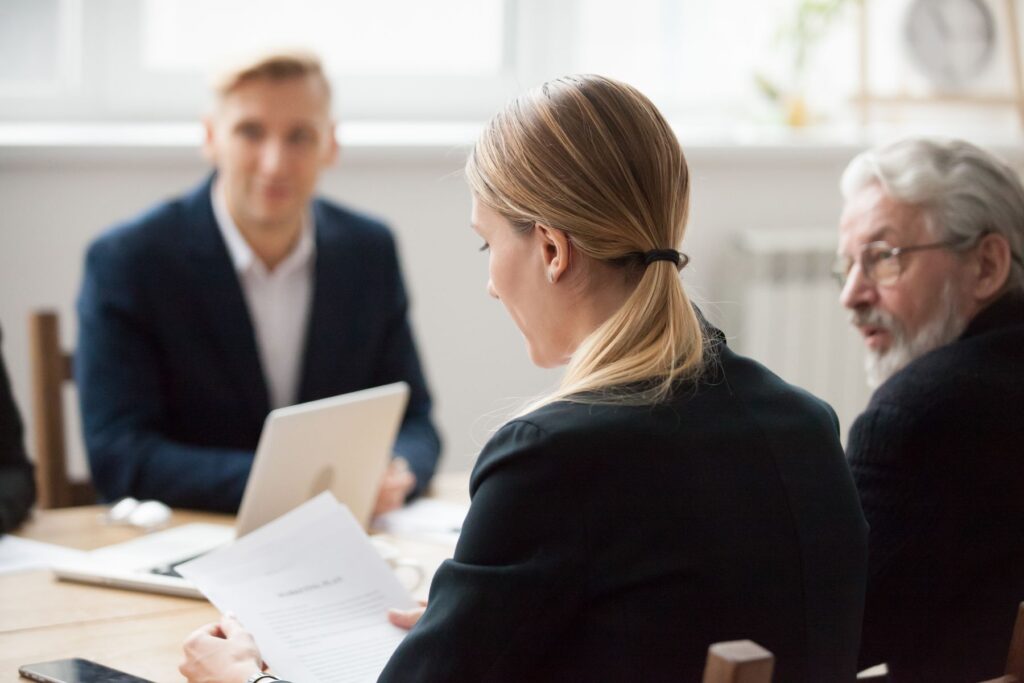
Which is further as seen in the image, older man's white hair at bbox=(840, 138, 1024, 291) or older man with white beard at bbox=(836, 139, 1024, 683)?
older man's white hair at bbox=(840, 138, 1024, 291)

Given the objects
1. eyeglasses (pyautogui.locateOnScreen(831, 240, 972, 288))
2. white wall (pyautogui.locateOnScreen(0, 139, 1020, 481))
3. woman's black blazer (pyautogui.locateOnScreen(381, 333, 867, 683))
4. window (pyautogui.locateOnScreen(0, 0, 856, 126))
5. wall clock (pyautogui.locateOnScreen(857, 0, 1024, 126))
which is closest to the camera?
woman's black blazer (pyautogui.locateOnScreen(381, 333, 867, 683))

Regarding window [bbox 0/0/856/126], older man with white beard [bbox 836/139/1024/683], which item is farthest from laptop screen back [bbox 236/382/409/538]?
window [bbox 0/0/856/126]

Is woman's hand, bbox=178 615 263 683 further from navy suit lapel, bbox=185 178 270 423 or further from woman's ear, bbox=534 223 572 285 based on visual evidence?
navy suit lapel, bbox=185 178 270 423

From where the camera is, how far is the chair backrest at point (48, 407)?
2.33 m

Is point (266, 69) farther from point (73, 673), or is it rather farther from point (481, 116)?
point (73, 673)

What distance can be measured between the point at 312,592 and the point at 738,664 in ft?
2.51

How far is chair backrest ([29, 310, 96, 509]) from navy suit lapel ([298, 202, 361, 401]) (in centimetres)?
46

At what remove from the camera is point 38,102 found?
3.26 m

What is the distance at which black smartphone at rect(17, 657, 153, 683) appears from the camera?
140 cm

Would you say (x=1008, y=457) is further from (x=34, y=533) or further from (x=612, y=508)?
(x=34, y=533)

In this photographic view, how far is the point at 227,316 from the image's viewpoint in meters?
2.44

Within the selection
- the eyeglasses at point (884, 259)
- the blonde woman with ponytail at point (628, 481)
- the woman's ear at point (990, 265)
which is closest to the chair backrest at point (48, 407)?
the blonde woman with ponytail at point (628, 481)

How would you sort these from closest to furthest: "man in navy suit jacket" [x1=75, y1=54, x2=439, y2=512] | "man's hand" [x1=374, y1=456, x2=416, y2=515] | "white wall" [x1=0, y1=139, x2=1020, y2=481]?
"man's hand" [x1=374, y1=456, x2=416, y2=515]
"man in navy suit jacket" [x1=75, y1=54, x2=439, y2=512]
"white wall" [x1=0, y1=139, x2=1020, y2=481]

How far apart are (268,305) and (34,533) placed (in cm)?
73
